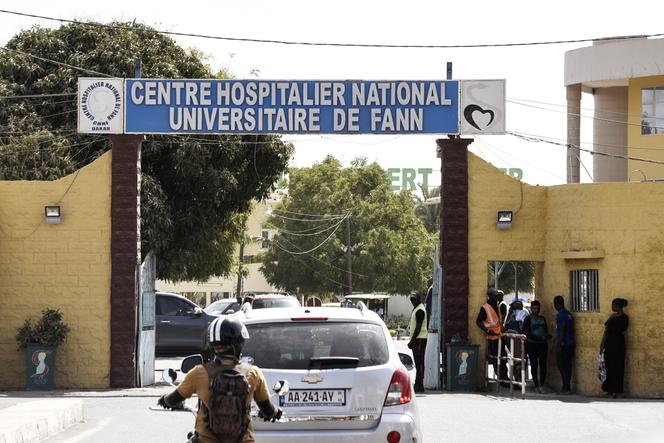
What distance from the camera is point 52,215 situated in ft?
75.7

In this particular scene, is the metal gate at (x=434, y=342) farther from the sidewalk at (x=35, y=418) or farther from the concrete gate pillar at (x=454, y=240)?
the sidewalk at (x=35, y=418)

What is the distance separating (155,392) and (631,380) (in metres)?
8.01

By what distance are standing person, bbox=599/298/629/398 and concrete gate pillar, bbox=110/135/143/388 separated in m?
8.19

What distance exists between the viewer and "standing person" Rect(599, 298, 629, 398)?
853 inches

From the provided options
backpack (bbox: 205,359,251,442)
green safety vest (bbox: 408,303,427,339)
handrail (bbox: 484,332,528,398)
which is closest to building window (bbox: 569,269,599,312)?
handrail (bbox: 484,332,528,398)

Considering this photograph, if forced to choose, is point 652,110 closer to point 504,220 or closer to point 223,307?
point 223,307

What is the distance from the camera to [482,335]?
23.3 m

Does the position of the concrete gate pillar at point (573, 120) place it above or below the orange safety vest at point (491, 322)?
above

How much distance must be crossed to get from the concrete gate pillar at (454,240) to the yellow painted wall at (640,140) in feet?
70.3

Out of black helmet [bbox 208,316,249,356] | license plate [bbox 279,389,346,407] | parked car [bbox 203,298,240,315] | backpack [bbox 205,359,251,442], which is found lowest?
parked car [bbox 203,298,240,315]

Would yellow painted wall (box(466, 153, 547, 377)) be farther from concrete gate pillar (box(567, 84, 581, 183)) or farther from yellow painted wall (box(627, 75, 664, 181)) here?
concrete gate pillar (box(567, 84, 581, 183))

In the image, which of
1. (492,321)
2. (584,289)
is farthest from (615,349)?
(492,321)

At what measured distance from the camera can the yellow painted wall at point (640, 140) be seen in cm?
4344

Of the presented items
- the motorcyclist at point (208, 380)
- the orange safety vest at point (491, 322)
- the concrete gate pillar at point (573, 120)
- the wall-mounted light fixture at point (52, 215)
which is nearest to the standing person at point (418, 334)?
the orange safety vest at point (491, 322)
